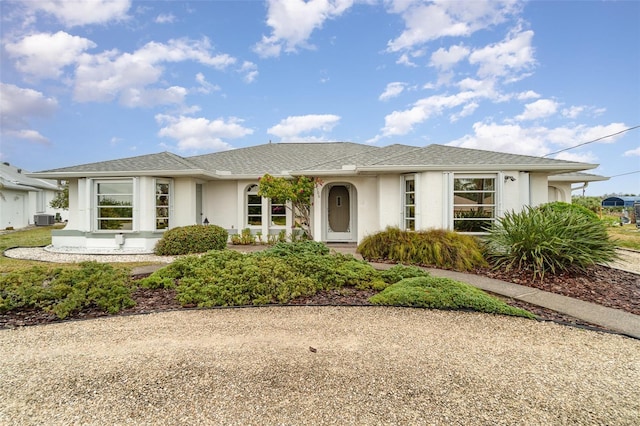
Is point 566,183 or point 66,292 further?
point 566,183

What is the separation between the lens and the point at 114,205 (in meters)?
12.1

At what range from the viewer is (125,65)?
1245 centimetres

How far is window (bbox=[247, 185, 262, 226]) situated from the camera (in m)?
14.0

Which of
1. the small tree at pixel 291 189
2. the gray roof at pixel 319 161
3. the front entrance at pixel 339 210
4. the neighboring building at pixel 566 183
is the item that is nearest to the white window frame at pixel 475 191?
the gray roof at pixel 319 161

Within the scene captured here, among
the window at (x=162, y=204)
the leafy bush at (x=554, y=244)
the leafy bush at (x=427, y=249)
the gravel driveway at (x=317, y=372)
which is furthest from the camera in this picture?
the window at (x=162, y=204)

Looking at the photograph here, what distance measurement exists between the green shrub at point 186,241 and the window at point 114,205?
220 cm

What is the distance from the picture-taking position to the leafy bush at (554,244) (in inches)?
278

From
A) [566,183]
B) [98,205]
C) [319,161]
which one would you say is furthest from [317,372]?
[566,183]

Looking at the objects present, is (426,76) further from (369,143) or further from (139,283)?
(139,283)

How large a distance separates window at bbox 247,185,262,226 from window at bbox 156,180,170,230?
11.0ft

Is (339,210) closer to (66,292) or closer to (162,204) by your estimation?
(162,204)

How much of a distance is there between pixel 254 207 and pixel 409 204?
6916 mm

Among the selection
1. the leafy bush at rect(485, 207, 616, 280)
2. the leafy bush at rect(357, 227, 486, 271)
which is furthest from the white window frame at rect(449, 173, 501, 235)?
the leafy bush at rect(485, 207, 616, 280)

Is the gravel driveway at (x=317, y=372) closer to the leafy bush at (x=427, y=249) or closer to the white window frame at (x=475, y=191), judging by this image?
the leafy bush at (x=427, y=249)
